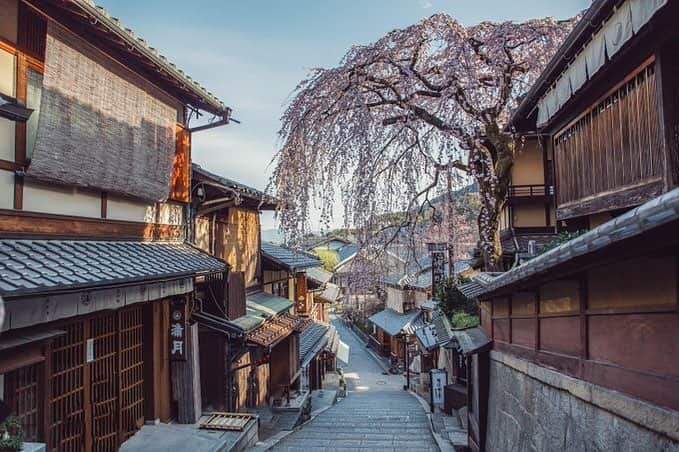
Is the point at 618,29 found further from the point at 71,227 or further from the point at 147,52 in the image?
the point at 71,227

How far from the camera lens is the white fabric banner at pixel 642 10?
406 centimetres

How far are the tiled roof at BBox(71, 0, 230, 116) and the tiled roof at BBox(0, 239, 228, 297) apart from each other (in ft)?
11.6

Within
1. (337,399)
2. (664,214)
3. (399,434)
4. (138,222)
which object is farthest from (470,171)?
(337,399)

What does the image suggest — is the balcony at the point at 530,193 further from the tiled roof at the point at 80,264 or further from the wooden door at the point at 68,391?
the wooden door at the point at 68,391

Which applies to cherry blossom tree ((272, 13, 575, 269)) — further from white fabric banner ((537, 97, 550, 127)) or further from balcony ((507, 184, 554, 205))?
balcony ((507, 184, 554, 205))

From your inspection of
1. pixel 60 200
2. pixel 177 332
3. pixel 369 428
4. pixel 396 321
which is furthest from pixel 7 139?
pixel 396 321

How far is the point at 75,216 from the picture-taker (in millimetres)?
7383

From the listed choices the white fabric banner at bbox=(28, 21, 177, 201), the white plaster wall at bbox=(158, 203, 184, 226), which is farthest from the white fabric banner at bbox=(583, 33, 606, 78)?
the white plaster wall at bbox=(158, 203, 184, 226)

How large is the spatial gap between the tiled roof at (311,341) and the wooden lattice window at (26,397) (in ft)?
41.8

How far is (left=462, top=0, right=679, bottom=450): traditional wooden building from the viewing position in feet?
12.0

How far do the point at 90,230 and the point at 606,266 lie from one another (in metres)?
7.81

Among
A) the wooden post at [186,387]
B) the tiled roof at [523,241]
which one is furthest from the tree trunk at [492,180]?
the wooden post at [186,387]

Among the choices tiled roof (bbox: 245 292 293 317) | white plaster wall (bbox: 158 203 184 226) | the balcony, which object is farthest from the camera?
tiled roof (bbox: 245 292 293 317)

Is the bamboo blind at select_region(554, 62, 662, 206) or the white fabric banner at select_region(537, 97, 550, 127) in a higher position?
the white fabric banner at select_region(537, 97, 550, 127)
